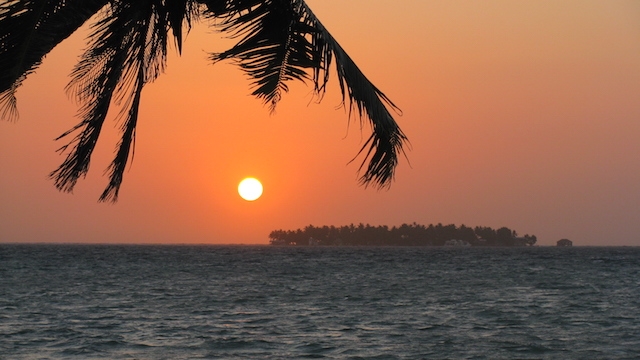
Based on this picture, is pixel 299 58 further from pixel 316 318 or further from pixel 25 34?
pixel 316 318

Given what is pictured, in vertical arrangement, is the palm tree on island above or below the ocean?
above

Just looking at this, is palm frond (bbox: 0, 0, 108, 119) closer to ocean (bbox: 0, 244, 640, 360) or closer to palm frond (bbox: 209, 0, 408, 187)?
palm frond (bbox: 209, 0, 408, 187)

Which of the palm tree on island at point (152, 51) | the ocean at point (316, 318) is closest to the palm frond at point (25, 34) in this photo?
the palm tree on island at point (152, 51)

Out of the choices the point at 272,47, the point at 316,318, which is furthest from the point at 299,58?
the point at 316,318

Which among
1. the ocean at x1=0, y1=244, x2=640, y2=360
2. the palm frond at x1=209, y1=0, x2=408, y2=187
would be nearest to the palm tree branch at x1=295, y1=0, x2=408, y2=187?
the palm frond at x1=209, y1=0, x2=408, y2=187

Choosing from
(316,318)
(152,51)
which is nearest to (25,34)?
(152,51)

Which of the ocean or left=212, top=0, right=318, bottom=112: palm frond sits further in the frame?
the ocean

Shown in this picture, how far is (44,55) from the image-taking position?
6.16 m

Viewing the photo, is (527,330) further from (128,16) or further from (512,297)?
(128,16)

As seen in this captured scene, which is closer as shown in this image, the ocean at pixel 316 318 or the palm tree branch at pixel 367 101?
the palm tree branch at pixel 367 101

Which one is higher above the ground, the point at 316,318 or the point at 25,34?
the point at 25,34

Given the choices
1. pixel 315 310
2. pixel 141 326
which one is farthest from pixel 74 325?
pixel 315 310

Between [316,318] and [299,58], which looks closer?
[299,58]

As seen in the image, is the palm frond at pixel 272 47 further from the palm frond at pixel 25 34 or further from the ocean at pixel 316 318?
the ocean at pixel 316 318
